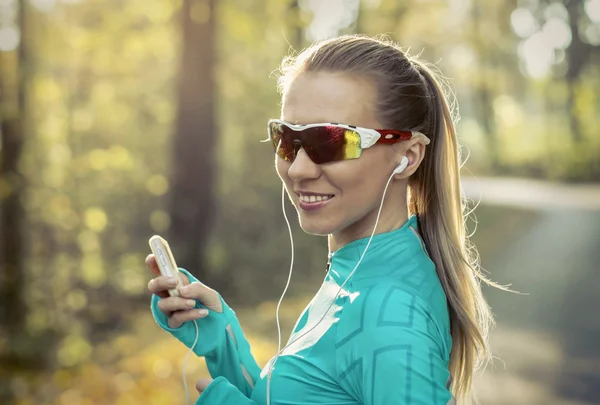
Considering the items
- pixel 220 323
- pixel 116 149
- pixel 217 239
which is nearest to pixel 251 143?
pixel 217 239

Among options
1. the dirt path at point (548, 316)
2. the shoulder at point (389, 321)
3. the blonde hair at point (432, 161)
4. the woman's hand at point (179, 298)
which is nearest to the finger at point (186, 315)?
the woman's hand at point (179, 298)

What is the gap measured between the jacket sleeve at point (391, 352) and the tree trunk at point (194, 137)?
38.0 ft

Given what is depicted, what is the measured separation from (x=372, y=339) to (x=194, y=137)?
38.8ft

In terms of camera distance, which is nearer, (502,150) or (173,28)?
(173,28)

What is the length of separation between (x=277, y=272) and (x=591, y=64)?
25.3 metres

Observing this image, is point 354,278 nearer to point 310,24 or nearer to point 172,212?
point 172,212

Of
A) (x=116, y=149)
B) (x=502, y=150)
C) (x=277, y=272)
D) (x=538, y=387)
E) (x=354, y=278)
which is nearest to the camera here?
(x=354, y=278)

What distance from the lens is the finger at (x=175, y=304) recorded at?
2322 mm

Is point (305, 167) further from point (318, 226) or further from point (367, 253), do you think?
point (367, 253)

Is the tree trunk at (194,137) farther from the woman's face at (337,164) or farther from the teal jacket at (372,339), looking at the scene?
the woman's face at (337,164)

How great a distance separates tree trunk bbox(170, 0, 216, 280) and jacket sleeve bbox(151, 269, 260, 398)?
10.9m

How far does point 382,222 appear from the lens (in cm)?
231

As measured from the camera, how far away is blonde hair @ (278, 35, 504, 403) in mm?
2234

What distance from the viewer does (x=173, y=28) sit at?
1571cm
